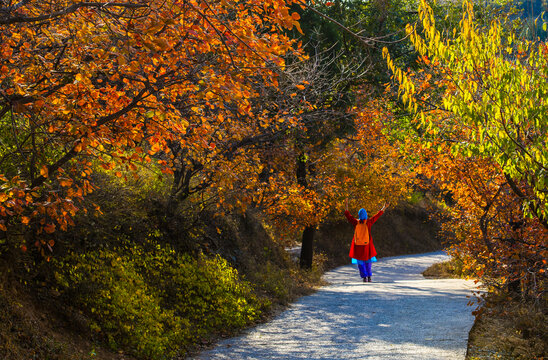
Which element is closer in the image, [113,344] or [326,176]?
[113,344]

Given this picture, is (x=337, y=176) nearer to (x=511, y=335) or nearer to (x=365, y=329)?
(x=365, y=329)

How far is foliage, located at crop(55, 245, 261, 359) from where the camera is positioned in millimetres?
7871

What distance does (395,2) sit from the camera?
794 inches

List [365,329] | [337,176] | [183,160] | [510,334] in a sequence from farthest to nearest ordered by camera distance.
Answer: [337,176], [183,160], [365,329], [510,334]

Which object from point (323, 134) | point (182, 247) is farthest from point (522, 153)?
point (323, 134)

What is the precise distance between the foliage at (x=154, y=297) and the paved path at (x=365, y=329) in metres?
0.63

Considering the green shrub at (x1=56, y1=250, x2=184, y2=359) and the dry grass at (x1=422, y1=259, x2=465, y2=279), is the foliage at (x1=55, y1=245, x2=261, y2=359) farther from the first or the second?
the dry grass at (x1=422, y1=259, x2=465, y2=279)

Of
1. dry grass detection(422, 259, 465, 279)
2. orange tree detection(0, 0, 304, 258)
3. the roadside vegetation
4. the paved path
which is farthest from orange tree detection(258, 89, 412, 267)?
orange tree detection(0, 0, 304, 258)

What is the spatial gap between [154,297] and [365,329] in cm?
389

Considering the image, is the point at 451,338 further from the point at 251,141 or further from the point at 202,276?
the point at 251,141

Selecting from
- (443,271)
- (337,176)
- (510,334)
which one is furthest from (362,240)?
(443,271)

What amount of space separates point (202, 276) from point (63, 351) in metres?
4.67

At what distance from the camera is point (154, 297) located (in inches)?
374

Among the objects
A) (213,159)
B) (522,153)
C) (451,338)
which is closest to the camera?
(522,153)
